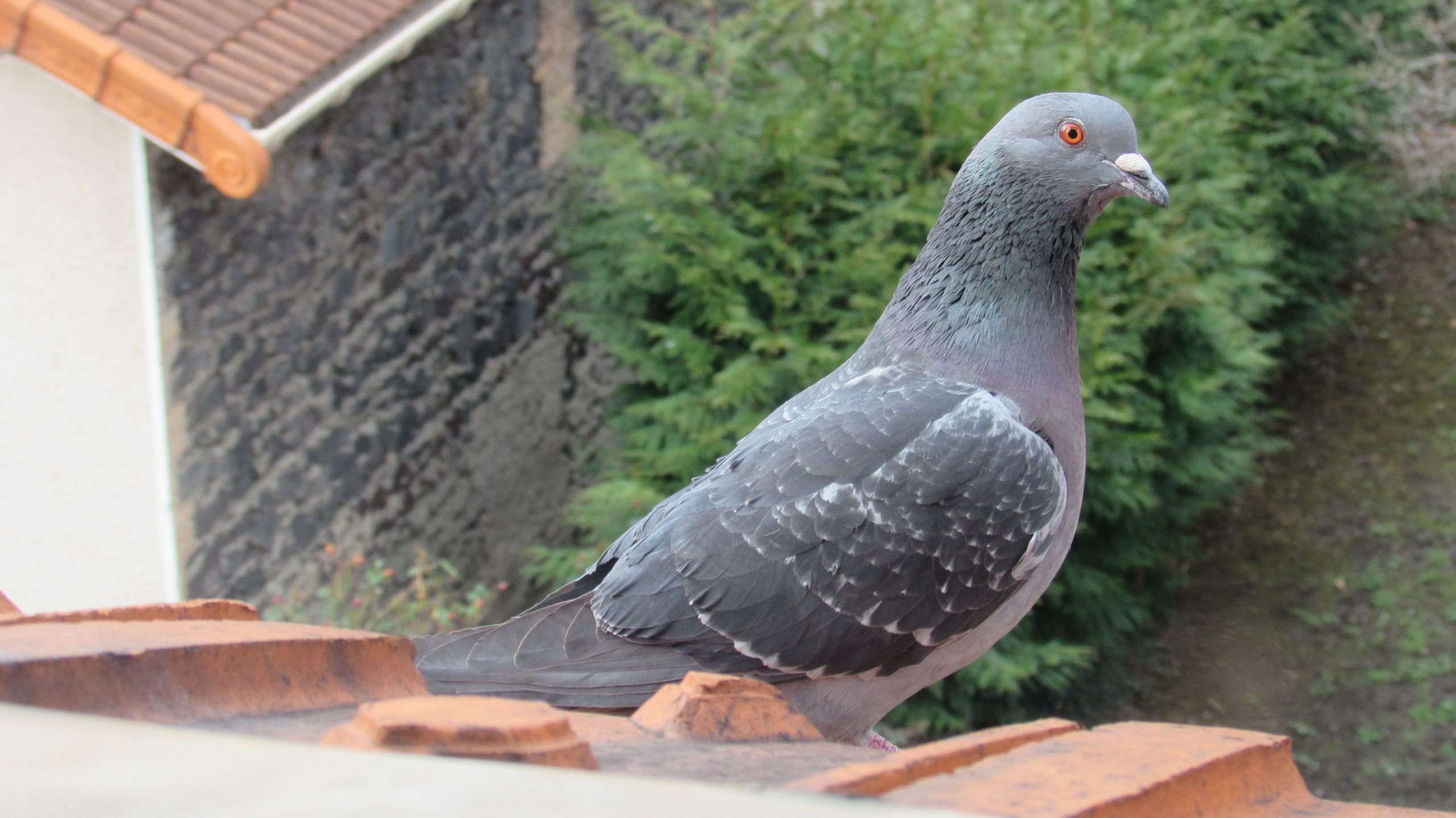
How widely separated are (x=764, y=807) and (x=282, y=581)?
19.1 feet

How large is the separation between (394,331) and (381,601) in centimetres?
143

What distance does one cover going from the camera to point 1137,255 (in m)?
5.40

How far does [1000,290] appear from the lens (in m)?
2.60

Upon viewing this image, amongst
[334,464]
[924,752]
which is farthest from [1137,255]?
[924,752]

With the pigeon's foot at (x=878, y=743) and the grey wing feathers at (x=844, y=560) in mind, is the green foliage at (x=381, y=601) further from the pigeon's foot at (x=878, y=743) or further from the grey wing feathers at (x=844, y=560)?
the grey wing feathers at (x=844, y=560)

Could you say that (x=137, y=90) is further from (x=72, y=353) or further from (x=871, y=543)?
(x=871, y=543)

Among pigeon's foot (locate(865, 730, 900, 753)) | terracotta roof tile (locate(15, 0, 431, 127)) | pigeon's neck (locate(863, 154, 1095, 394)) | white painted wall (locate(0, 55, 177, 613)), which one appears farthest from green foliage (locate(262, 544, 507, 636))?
pigeon's neck (locate(863, 154, 1095, 394))

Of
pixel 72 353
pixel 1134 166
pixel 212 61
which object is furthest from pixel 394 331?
pixel 1134 166

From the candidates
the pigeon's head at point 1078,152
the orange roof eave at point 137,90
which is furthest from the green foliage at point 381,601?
the pigeon's head at point 1078,152

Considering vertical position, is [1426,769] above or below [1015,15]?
below

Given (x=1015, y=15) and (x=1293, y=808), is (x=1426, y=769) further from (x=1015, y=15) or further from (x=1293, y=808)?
(x=1293, y=808)

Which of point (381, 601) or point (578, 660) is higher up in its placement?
point (381, 601)

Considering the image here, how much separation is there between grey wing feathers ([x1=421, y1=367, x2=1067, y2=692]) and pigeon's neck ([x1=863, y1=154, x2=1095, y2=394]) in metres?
0.09

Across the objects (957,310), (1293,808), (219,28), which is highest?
(219,28)
